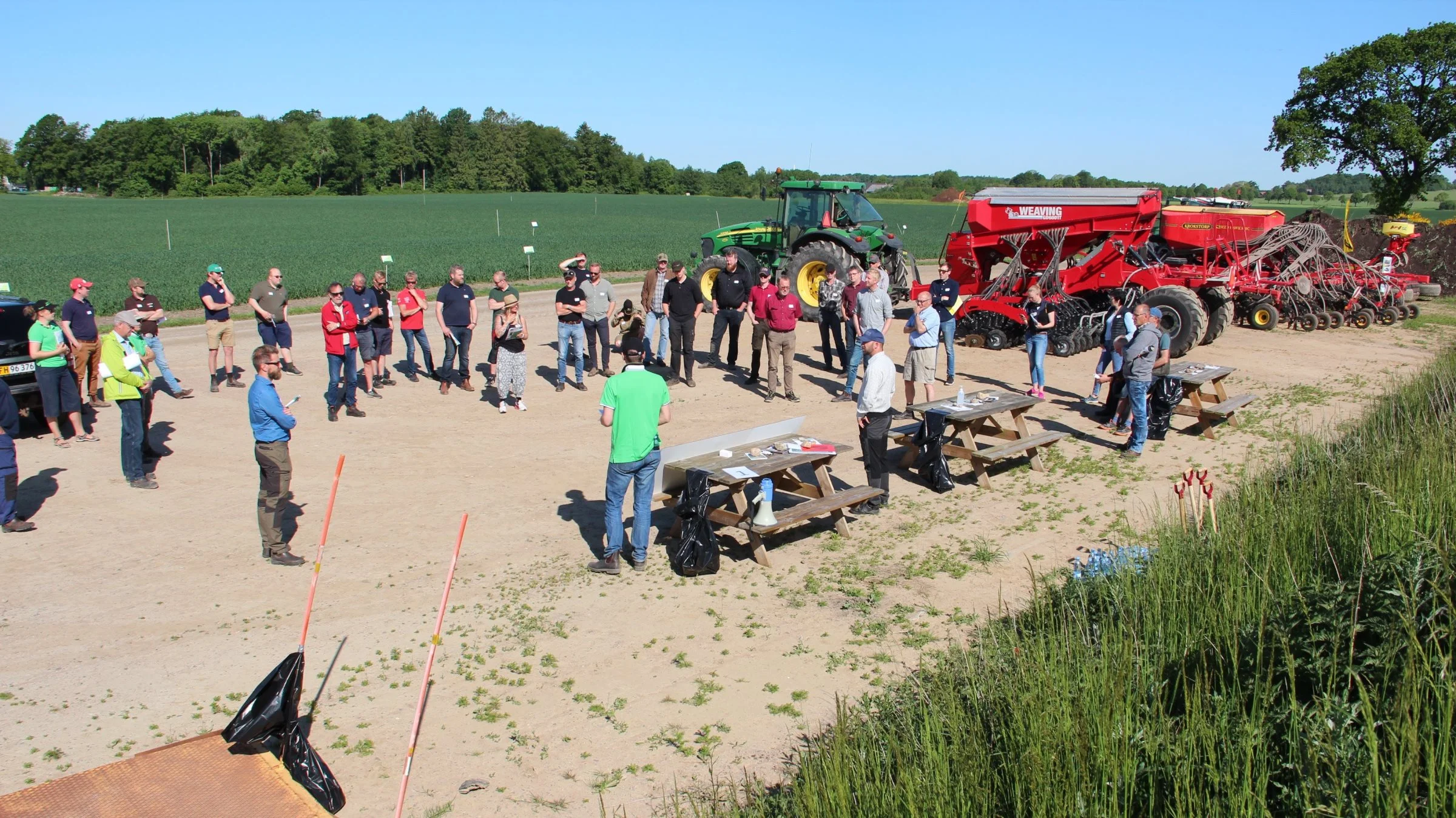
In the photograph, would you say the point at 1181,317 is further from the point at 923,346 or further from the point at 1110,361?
the point at 923,346

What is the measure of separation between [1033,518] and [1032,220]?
31.2ft

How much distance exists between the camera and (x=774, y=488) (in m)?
8.88

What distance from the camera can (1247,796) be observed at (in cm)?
342

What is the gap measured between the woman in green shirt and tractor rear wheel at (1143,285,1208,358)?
1425 centimetres

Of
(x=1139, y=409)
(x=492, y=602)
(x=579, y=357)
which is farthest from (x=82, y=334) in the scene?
(x=1139, y=409)

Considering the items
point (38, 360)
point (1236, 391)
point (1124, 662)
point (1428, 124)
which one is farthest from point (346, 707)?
point (1428, 124)

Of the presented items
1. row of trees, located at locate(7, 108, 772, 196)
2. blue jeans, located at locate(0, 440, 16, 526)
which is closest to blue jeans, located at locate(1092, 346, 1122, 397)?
blue jeans, located at locate(0, 440, 16, 526)

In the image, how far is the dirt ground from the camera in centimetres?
521

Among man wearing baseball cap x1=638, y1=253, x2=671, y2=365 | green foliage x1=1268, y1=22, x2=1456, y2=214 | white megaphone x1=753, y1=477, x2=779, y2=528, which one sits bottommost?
white megaphone x1=753, y1=477, x2=779, y2=528

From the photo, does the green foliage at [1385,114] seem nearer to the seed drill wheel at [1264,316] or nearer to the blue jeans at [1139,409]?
the seed drill wheel at [1264,316]

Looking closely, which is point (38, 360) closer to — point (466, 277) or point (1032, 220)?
point (1032, 220)

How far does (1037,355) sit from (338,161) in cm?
8721

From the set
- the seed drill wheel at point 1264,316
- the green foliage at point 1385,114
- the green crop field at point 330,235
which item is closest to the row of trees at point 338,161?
the green crop field at point 330,235

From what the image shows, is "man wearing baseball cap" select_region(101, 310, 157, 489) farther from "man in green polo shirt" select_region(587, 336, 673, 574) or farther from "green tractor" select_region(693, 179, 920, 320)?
"green tractor" select_region(693, 179, 920, 320)
